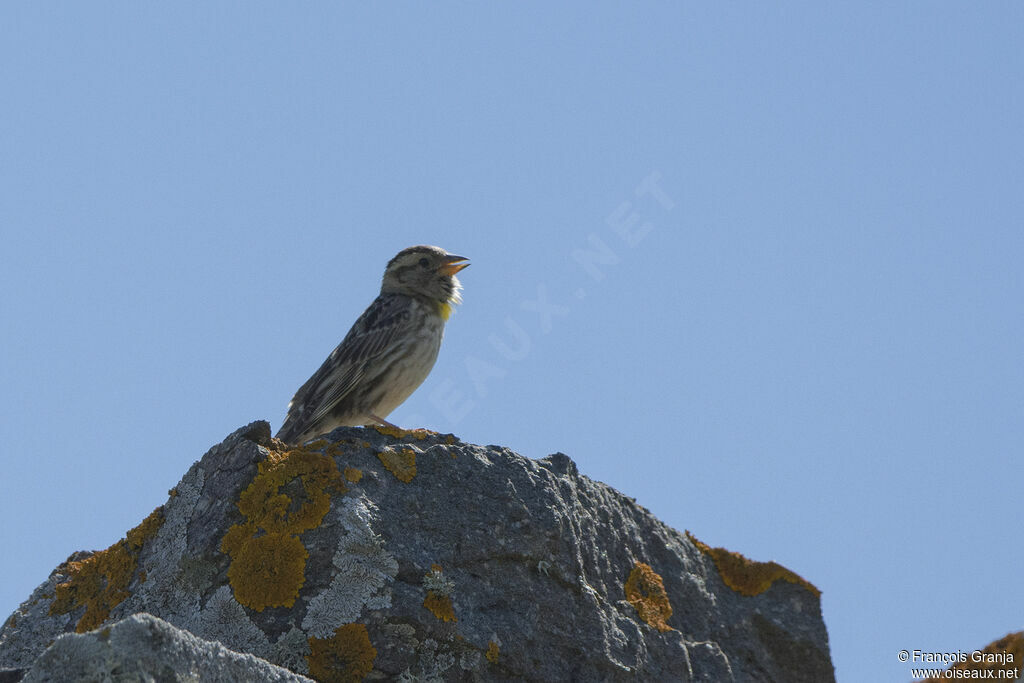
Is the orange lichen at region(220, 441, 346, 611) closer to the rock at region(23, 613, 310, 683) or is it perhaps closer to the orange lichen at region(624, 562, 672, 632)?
the rock at region(23, 613, 310, 683)

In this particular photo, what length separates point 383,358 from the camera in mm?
9172

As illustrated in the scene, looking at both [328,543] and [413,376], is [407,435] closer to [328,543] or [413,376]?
[328,543]

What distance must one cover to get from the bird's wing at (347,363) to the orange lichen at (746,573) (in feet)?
10.2

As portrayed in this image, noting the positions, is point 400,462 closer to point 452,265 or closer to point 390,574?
point 390,574

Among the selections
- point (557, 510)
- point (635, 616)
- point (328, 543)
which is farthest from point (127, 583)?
point (635, 616)

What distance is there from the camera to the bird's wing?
880 cm

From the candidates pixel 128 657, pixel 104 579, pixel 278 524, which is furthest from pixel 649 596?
pixel 128 657

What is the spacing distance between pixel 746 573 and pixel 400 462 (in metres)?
2.34

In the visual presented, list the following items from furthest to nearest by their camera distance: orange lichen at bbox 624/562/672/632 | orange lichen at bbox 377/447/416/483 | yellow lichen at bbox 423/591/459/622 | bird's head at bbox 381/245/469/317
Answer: bird's head at bbox 381/245/469/317, orange lichen at bbox 624/562/672/632, orange lichen at bbox 377/447/416/483, yellow lichen at bbox 423/591/459/622

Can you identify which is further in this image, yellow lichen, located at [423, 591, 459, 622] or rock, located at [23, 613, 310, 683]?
yellow lichen, located at [423, 591, 459, 622]

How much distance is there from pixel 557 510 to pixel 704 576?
1.37m

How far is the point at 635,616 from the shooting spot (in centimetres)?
576

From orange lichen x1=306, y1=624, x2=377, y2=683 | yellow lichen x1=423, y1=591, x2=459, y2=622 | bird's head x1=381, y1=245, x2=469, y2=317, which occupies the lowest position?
orange lichen x1=306, y1=624, x2=377, y2=683


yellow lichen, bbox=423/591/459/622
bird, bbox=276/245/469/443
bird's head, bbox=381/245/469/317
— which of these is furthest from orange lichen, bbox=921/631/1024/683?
bird's head, bbox=381/245/469/317
